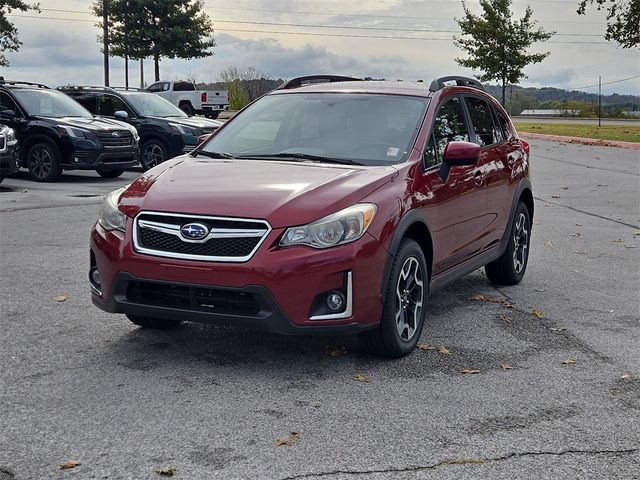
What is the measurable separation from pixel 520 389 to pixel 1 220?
8.54m

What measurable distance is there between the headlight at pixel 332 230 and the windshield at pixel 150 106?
1570 cm

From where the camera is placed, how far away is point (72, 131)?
17469 millimetres

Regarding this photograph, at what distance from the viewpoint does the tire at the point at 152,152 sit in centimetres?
1990

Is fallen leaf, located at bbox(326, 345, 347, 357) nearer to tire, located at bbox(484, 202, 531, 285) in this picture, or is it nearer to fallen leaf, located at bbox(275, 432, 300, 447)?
fallen leaf, located at bbox(275, 432, 300, 447)

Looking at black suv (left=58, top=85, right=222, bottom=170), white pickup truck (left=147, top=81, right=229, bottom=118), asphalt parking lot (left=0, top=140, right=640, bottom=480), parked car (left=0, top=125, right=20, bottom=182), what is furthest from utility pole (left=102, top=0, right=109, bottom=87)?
asphalt parking lot (left=0, top=140, right=640, bottom=480)

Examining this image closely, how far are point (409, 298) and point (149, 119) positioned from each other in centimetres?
1507

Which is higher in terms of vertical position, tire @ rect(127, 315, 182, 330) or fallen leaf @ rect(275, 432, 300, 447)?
tire @ rect(127, 315, 182, 330)

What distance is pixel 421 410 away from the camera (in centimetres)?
474

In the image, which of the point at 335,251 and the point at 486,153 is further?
the point at 486,153

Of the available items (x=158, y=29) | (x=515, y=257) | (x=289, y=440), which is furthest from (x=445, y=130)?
(x=158, y=29)

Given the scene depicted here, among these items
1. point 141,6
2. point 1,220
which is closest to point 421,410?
point 1,220

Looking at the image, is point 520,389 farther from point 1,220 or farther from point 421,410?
point 1,220

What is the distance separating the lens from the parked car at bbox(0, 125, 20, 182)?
50.1 ft

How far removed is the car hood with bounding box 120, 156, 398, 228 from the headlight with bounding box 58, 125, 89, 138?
11.9 meters
